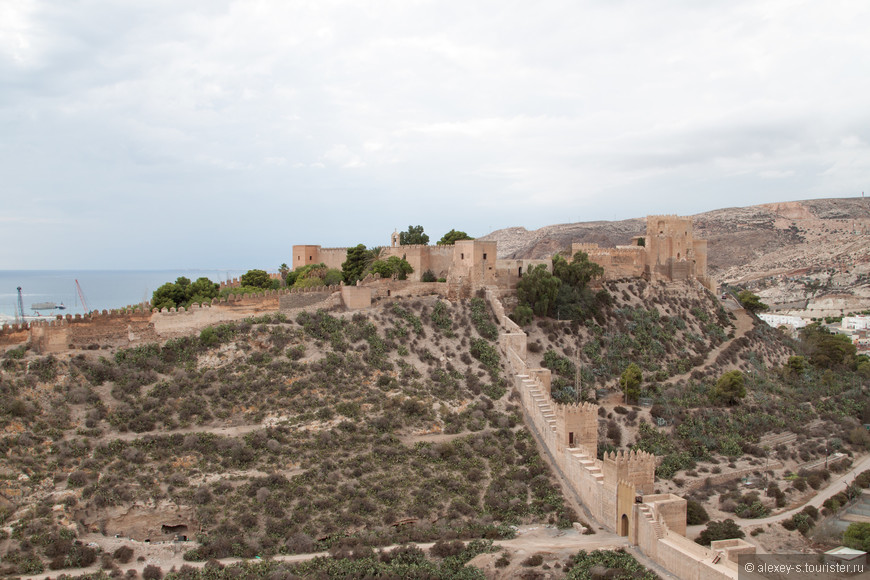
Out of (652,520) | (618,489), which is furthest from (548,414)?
(652,520)

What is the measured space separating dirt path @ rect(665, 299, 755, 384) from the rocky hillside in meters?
35.6

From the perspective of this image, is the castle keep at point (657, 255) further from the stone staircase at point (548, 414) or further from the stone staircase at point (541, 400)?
the stone staircase at point (548, 414)

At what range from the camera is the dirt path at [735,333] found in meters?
38.0

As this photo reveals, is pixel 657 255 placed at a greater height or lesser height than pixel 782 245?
lesser

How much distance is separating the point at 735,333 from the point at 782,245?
7554cm

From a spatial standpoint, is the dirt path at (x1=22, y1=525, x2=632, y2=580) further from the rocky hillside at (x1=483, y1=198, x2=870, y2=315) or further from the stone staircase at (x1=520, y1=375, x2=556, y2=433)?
the rocky hillside at (x1=483, y1=198, x2=870, y2=315)

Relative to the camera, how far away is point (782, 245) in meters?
110

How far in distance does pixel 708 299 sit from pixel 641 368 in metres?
13.0

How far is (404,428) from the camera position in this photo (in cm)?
2678

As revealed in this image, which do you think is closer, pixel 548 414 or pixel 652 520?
pixel 652 520

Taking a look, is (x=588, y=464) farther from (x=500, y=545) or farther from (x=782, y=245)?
(x=782, y=245)

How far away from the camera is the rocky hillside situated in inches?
3530

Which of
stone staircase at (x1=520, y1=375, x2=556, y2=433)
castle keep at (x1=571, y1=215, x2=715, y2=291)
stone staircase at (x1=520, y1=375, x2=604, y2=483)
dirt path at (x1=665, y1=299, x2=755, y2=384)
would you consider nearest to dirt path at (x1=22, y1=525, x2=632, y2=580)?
stone staircase at (x1=520, y1=375, x2=604, y2=483)

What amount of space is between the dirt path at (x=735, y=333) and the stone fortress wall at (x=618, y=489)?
1189 centimetres
